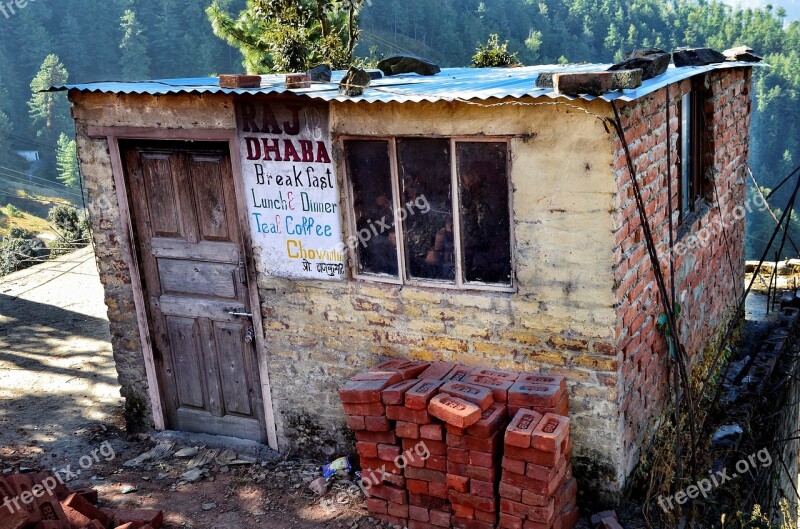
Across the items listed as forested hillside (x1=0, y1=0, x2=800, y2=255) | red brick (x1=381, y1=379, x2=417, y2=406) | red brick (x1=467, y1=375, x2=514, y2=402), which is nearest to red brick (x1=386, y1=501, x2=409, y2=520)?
red brick (x1=381, y1=379, x2=417, y2=406)

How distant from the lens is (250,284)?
5926 millimetres

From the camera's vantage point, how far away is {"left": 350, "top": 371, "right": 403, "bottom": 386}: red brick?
505cm

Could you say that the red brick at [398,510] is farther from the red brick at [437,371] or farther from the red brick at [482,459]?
the red brick at [437,371]

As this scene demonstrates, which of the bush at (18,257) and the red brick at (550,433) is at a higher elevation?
the red brick at (550,433)

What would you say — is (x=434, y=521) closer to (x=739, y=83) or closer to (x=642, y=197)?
(x=642, y=197)

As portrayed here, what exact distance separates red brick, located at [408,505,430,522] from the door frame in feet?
5.10

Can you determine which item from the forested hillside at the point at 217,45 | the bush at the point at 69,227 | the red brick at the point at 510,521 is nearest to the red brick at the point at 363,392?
the red brick at the point at 510,521

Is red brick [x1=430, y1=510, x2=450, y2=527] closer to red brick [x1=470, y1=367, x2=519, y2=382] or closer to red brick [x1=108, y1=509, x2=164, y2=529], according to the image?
red brick [x1=470, y1=367, x2=519, y2=382]

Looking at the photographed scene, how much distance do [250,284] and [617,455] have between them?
298cm

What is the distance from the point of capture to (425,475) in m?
4.94

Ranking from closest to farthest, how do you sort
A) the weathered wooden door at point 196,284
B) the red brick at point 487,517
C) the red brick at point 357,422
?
the red brick at point 487,517 < the red brick at point 357,422 < the weathered wooden door at point 196,284

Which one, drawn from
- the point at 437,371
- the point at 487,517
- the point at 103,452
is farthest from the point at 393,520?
the point at 103,452

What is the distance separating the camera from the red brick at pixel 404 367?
17.0 ft

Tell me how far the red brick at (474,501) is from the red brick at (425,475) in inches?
4.6
